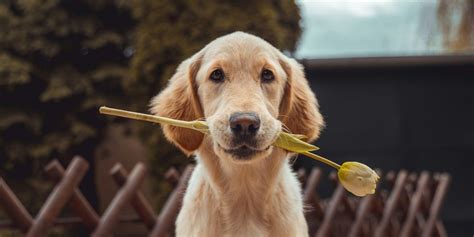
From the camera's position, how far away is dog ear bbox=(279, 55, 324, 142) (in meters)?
2.98

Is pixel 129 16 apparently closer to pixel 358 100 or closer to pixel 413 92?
pixel 358 100

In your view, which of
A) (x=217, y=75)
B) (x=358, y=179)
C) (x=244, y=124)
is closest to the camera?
(x=358, y=179)

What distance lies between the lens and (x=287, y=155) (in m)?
2.90

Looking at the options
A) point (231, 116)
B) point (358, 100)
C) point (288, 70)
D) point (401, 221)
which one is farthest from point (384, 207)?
point (231, 116)

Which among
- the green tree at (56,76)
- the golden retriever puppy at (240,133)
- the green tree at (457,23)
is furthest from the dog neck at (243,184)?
the green tree at (457,23)

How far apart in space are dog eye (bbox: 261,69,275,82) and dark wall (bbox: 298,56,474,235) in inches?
280

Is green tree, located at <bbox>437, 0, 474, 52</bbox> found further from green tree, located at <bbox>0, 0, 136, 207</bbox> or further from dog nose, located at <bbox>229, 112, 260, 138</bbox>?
dog nose, located at <bbox>229, 112, 260, 138</bbox>

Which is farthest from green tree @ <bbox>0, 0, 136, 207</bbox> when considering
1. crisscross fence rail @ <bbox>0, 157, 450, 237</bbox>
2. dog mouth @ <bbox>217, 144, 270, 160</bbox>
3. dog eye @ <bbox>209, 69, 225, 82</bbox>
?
dog mouth @ <bbox>217, 144, 270, 160</bbox>

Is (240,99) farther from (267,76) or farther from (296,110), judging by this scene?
(296,110)

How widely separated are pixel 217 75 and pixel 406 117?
26.1 feet

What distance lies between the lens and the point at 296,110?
3008 mm

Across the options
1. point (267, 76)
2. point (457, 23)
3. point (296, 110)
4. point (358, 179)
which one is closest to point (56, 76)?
point (457, 23)

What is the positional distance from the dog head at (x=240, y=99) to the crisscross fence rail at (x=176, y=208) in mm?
918

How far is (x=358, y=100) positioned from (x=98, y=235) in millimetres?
6373
